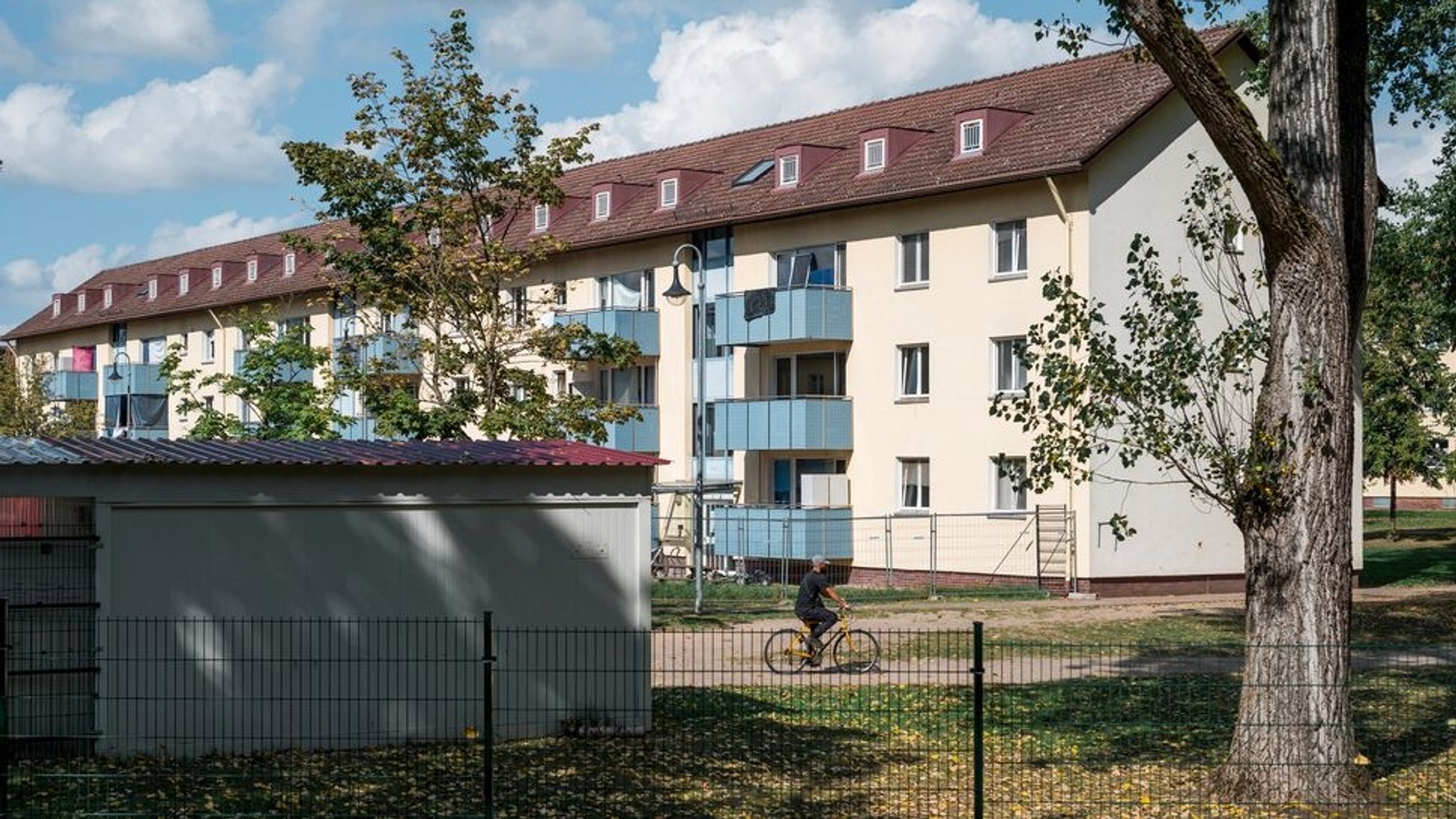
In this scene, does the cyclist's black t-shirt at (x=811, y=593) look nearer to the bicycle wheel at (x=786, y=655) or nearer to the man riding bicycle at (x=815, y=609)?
the man riding bicycle at (x=815, y=609)

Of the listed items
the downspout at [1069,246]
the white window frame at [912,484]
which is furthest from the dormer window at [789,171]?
the downspout at [1069,246]

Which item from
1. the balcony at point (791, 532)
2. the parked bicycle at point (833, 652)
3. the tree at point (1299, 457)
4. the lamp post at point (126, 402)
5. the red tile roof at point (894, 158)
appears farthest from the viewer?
the lamp post at point (126, 402)

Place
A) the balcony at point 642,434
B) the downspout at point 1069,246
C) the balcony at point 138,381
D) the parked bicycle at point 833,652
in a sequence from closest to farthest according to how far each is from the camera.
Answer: the parked bicycle at point 833,652, the downspout at point 1069,246, the balcony at point 642,434, the balcony at point 138,381

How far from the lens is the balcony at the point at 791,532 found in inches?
1586

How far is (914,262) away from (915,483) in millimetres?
4721

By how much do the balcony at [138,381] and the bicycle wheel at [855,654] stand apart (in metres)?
54.4

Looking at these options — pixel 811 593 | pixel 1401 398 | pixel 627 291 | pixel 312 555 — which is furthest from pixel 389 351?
pixel 1401 398

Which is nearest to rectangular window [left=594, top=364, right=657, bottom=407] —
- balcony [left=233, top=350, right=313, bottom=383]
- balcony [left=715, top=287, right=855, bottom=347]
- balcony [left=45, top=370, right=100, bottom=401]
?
balcony [left=715, top=287, right=855, bottom=347]

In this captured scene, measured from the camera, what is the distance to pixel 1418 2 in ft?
83.9

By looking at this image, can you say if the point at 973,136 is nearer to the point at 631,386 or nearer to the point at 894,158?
the point at 894,158

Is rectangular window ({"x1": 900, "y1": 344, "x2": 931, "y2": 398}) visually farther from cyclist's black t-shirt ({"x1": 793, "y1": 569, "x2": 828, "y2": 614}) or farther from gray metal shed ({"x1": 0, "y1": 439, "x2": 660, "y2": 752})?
gray metal shed ({"x1": 0, "y1": 439, "x2": 660, "y2": 752})

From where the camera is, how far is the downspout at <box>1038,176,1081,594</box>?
35812 mm

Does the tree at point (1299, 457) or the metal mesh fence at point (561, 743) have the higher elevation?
the tree at point (1299, 457)

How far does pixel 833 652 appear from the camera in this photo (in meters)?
21.3
